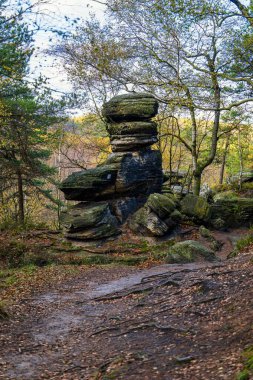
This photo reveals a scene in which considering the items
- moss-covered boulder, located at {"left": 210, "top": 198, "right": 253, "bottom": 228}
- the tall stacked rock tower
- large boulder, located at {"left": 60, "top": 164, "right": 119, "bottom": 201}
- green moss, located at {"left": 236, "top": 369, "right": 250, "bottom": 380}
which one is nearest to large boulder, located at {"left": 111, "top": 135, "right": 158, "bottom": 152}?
the tall stacked rock tower

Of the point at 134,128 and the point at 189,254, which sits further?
the point at 134,128

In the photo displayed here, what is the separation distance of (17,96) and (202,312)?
17.3m

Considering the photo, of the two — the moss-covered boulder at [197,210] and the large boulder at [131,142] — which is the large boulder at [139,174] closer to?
the large boulder at [131,142]

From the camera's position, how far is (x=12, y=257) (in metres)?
18.1

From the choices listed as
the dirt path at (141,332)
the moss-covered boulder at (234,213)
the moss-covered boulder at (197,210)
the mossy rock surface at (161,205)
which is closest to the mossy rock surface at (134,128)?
the mossy rock surface at (161,205)

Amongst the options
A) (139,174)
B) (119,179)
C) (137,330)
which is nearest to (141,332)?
(137,330)

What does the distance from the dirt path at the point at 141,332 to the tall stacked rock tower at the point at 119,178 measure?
8.23 metres

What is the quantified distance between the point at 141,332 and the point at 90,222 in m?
12.4

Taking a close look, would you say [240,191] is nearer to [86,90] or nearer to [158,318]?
[86,90]

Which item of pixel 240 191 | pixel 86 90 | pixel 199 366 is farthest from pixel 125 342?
pixel 240 191

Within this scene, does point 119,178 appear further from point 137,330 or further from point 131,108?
point 137,330

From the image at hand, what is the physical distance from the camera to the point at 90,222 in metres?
19.8

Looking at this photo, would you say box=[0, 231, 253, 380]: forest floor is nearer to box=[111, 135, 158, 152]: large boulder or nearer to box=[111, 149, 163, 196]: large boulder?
box=[111, 149, 163, 196]: large boulder

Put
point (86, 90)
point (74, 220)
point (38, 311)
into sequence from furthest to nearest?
point (86, 90) < point (74, 220) < point (38, 311)
